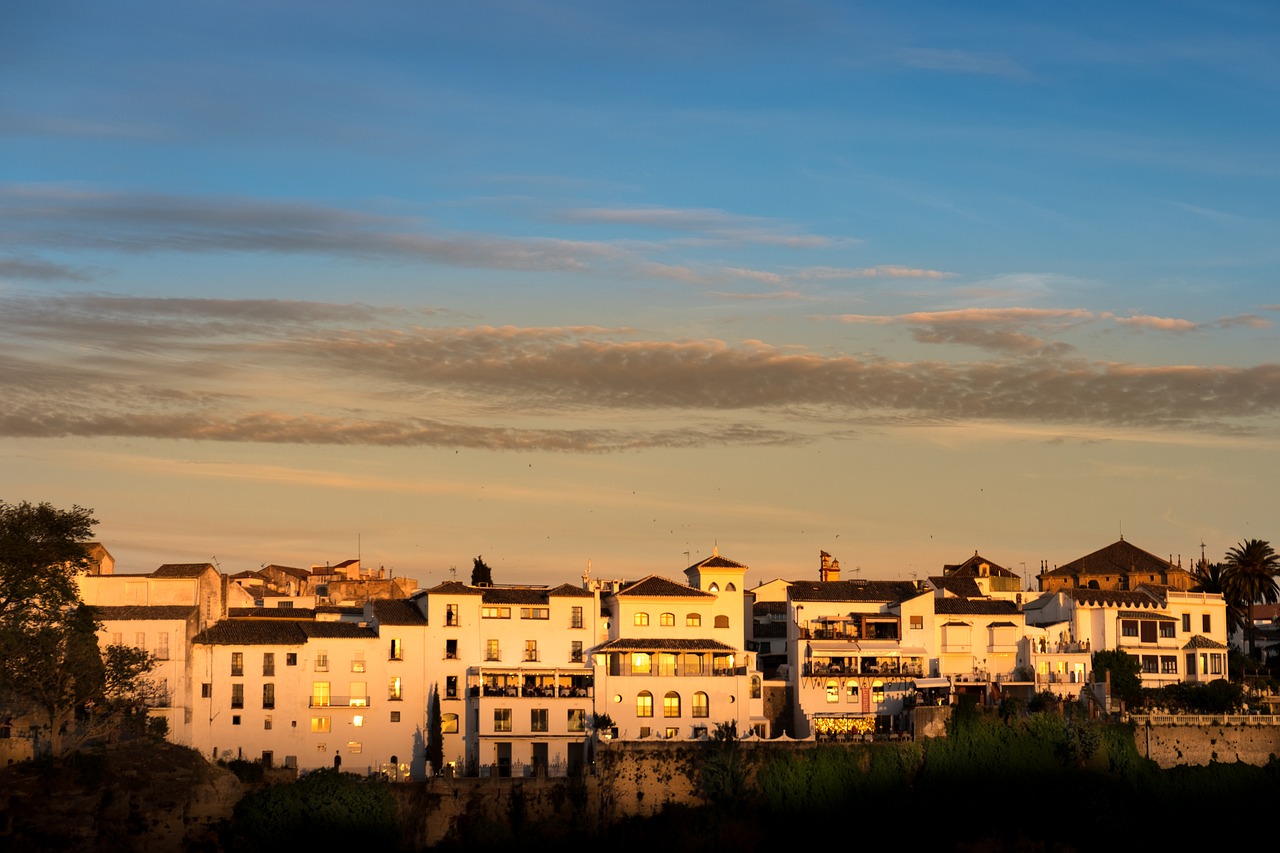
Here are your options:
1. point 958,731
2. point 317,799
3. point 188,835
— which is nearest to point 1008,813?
point 958,731

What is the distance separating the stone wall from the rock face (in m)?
43.7

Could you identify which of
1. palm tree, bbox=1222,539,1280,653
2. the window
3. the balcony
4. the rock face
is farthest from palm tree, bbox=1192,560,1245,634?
the rock face

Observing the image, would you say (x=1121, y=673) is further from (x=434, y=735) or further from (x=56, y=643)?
(x=56, y=643)

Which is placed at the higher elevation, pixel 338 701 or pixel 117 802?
pixel 338 701

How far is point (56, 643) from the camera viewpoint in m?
85.6

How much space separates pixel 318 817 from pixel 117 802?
870 cm

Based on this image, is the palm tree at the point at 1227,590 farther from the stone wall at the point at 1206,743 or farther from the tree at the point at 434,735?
the tree at the point at 434,735

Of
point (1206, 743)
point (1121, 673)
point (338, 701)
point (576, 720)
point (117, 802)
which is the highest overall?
point (1121, 673)

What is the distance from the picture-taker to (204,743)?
91688 millimetres

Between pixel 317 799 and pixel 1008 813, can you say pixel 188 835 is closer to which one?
pixel 317 799

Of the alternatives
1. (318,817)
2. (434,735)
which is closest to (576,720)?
(434,735)

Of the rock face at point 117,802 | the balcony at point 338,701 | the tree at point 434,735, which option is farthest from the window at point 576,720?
the rock face at point 117,802

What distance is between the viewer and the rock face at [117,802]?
8119 cm

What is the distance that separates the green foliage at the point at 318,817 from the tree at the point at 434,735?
7362mm
